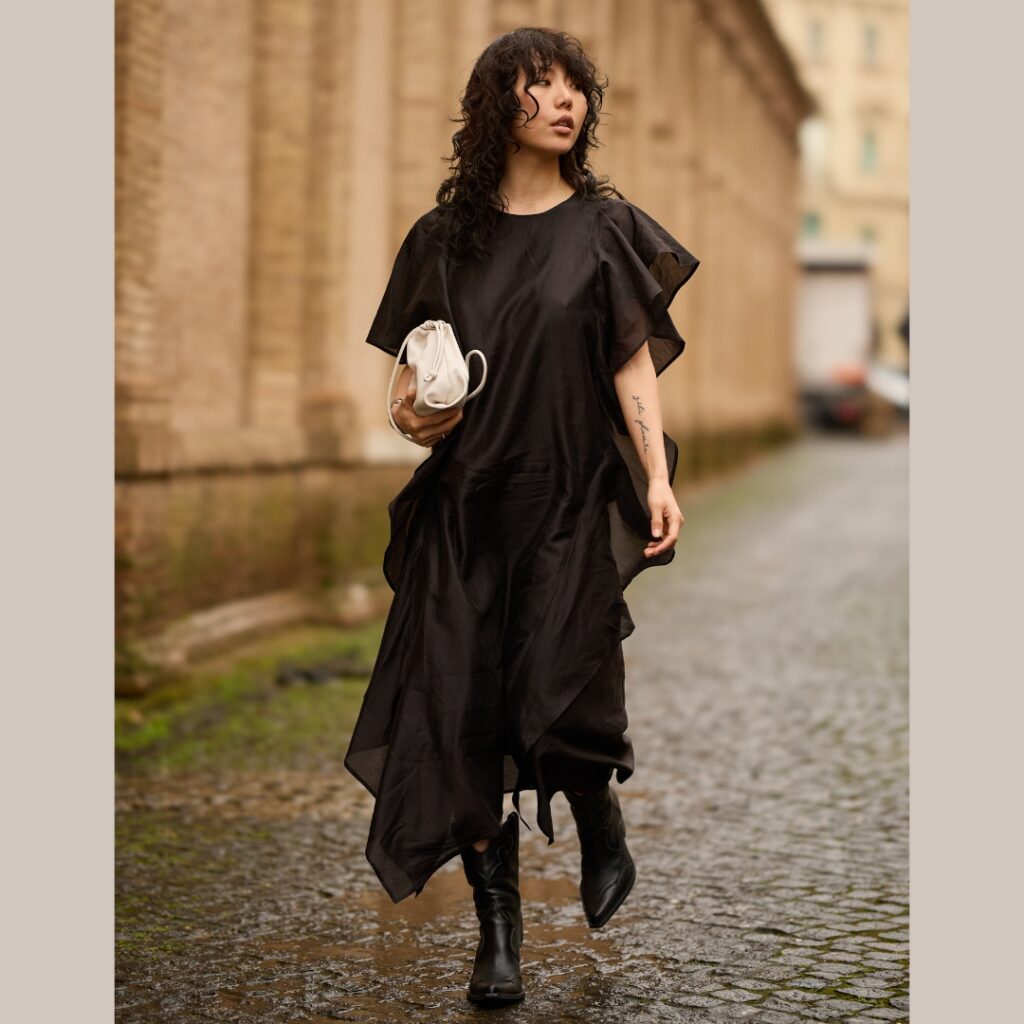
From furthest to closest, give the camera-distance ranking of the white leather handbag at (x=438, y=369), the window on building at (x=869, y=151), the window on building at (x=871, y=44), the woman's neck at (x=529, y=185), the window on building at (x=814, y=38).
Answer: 1. the window on building at (x=869, y=151)
2. the window on building at (x=871, y=44)
3. the window on building at (x=814, y=38)
4. the woman's neck at (x=529, y=185)
5. the white leather handbag at (x=438, y=369)

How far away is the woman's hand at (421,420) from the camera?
4.59 metres

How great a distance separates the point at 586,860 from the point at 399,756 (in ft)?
2.30

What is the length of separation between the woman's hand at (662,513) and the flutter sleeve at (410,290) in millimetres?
671

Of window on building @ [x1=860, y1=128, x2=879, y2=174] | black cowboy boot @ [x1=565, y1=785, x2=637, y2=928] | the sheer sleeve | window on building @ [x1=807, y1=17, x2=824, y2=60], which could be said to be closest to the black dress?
the sheer sleeve

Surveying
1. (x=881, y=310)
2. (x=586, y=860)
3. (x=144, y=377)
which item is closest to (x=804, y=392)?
(x=881, y=310)

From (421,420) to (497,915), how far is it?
1196 mm

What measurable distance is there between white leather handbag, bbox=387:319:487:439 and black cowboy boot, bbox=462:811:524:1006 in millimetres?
1027

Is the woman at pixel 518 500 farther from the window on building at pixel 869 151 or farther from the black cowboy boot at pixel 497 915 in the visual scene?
the window on building at pixel 869 151

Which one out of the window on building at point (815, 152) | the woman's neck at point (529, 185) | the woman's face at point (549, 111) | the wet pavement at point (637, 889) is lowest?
the wet pavement at point (637, 889)

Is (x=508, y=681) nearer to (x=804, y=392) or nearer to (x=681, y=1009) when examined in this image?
(x=681, y=1009)

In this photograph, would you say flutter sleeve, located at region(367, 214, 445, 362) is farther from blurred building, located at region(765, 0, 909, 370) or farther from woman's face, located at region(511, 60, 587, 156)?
blurred building, located at region(765, 0, 909, 370)

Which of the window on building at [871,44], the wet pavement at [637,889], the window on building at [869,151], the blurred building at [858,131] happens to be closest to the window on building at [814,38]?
the blurred building at [858,131]

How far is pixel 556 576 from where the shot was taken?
465 cm

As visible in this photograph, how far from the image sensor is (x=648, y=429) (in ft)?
15.4
